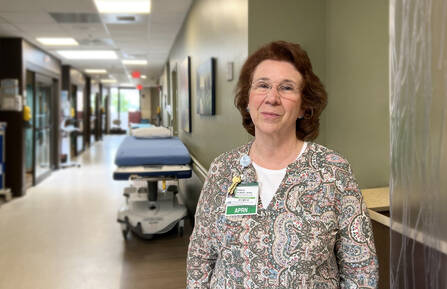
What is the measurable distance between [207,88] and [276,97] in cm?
294

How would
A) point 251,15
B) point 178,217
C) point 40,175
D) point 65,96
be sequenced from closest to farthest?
point 251,15, point 178,217, point 40,175, point 65,96

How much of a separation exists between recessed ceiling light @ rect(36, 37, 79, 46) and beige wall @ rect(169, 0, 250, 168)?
3.02m

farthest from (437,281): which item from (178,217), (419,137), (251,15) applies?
(178,217)

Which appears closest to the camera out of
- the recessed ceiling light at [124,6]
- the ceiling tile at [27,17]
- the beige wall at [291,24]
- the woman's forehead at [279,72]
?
the woman's forehead at [279,72]

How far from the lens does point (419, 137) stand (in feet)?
3.68

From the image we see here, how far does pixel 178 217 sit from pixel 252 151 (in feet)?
10.9

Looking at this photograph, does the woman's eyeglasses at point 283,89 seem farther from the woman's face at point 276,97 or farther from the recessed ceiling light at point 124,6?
the recessed ceiling light at point 124,6

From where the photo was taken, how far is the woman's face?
4.61 feet

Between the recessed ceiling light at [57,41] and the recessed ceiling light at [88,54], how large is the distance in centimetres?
96

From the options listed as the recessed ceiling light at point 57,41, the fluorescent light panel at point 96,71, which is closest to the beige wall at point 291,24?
the recessed ceiling light at point 57,41

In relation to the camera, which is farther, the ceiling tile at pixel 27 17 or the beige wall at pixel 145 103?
the beige wall at pixel 145 103

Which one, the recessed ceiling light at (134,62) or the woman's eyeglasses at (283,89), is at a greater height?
the recessed ceiling light at (134,62)

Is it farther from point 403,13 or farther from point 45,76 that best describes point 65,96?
point 403,13

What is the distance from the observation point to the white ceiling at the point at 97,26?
527cm
